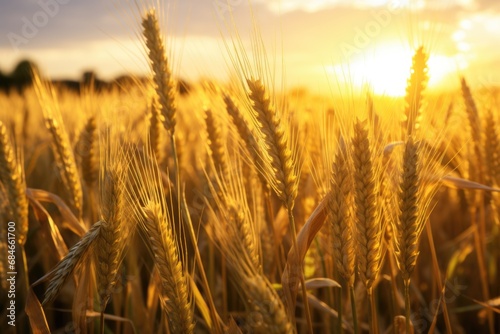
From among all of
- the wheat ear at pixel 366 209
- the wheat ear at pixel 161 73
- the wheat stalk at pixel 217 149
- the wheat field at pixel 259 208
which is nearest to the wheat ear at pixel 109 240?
the wheat field at pixel 259 208

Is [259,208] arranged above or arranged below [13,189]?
below

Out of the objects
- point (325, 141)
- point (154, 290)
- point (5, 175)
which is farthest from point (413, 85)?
point (5, 175)

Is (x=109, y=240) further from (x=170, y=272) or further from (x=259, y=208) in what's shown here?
(x=259, y=208)

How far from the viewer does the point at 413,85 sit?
6.70 ft

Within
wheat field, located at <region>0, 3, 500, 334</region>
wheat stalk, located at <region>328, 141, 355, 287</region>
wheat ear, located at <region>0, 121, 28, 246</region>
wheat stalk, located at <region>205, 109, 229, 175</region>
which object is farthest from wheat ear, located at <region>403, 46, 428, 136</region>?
wheat ear, located at <region>0, 121, 28, 246</region>

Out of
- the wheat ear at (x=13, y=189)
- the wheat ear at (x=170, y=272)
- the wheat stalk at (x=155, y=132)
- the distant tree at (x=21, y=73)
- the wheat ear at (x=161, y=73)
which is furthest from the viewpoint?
the distant tree at (x=21, y=73)

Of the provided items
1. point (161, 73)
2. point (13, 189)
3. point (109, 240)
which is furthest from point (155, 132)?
point (109, 240)

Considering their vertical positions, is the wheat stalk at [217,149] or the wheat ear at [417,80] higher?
the wheat ear at [417,80]

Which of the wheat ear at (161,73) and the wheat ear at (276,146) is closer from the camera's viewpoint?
the wheat ear at (276,146)

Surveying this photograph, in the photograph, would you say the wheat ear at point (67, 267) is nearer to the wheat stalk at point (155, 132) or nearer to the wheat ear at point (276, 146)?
the wheat ear at point (276, 146)

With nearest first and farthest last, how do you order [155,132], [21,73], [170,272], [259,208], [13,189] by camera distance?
[170,272]
[13,189]
[259,208]
[155,132]
[21,73]

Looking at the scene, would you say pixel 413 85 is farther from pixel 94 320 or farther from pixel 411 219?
pixel 94 320

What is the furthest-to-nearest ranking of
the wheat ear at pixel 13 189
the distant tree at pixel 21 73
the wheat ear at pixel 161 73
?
the distant tree at pixel 21 73, the wheat ear at pixel 13 189, the wheat ear at pixel 161 73

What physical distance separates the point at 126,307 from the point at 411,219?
134 cm
